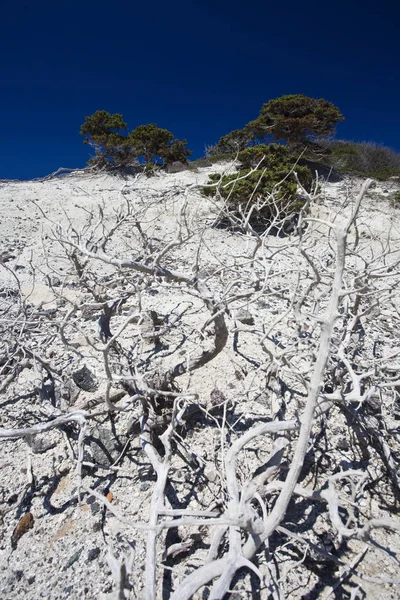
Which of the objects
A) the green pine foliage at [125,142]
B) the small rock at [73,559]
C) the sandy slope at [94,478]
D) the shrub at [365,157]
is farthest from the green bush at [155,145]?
the small rock at [73,559]

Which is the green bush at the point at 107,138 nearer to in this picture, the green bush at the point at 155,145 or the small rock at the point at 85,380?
the green bush at the point at 155,145

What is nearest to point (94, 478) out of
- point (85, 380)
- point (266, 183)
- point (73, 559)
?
point (73, 559)

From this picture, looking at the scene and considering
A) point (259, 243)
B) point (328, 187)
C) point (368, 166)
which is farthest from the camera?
point (368, 166)

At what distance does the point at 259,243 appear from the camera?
2.90 m

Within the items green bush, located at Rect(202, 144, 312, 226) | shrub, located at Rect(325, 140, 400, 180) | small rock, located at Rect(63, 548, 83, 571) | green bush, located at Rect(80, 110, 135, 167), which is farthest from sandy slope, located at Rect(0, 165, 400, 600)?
shrub, located at Rect(325, 140, 400, 180)

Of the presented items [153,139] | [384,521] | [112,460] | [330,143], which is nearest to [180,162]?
[153,139]

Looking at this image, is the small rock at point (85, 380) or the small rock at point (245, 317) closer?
the small rock at point (85, 380)

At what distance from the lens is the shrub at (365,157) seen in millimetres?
17172

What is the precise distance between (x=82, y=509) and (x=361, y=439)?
2.13 meters

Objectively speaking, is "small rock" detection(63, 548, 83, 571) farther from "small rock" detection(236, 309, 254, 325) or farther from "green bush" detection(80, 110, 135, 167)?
"green bush" detection(80, 110, 135, 167)

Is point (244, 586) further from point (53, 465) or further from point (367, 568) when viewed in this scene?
point (53, 465)

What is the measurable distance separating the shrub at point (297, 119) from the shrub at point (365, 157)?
2.25m

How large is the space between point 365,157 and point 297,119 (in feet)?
20.8

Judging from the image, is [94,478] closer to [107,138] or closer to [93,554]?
[93,554]
